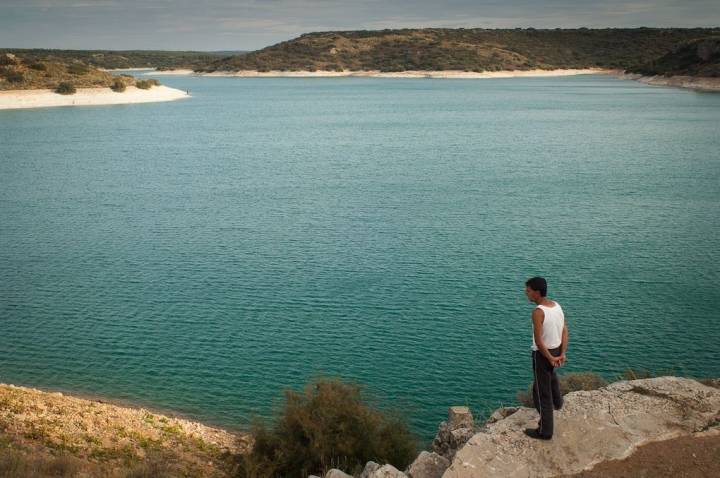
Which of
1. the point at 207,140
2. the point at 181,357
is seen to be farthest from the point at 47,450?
the point at 207,140

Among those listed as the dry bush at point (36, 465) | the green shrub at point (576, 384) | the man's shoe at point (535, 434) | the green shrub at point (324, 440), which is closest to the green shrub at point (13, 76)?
the dry bush at point (36, 465)

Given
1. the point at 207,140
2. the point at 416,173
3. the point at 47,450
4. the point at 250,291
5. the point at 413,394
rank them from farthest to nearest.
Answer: the point at 207,140 → the point at 416,173 → the point at 250,291 → the point at 413,394 → the point at 47,450

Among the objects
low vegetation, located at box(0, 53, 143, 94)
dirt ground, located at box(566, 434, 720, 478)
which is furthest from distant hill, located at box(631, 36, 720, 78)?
dirt ground, located at box(566, 434, 720, 478)

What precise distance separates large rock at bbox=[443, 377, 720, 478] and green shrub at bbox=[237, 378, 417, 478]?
3104 mm

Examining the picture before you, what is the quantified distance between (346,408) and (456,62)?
7410 inches

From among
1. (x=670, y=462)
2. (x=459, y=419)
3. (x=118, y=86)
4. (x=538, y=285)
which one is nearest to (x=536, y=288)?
(x=538, y=285)

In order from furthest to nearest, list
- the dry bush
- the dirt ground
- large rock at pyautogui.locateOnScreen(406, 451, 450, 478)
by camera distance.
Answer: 1. the dry bush
2. large rock at pyautogui.locateOnScreen(406, 451, 450, 478)
3. the dirt ground

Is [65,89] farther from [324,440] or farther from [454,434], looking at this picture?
[454,434]

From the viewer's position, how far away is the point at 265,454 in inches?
481

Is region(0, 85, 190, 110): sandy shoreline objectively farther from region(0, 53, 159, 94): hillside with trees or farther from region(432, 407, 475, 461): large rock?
region(432, 407, 475, 461): large rock

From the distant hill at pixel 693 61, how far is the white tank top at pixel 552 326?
120895 millimetres

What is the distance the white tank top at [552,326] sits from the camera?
8312 mm

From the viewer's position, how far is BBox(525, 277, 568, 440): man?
8.29 meters

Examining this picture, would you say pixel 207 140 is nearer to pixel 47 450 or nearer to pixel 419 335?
pixel 419 335
